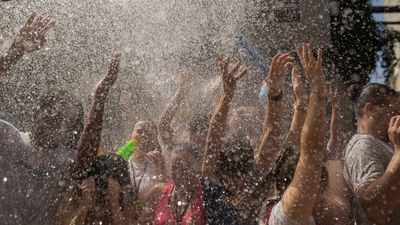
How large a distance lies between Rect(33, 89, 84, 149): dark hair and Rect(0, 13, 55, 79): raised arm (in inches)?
9.6

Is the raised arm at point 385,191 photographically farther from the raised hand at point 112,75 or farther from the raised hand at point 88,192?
the raised hand at point 112,75

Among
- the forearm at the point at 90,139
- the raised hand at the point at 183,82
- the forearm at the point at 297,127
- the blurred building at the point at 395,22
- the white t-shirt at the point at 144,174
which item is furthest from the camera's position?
the blurred building at the point at 395,22

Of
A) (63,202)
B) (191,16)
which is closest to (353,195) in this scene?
(63,202)

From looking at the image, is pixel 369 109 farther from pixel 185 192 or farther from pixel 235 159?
pixel 185 192

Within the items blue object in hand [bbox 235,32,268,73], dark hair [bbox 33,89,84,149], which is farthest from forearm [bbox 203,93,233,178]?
blue object in hand [bbox 235,32,268,73]

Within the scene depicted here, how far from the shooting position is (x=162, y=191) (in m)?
3.20

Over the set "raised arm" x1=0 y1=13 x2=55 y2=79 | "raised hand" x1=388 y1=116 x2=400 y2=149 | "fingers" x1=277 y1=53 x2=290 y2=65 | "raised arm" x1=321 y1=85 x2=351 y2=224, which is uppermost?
"raised arm" x1=0 y1=13 x2=55 y2=79

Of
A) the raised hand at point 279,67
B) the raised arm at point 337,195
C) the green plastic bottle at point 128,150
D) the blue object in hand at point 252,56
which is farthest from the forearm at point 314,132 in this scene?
the blue object in hand at point 252,56

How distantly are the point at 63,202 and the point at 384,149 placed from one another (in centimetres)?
156

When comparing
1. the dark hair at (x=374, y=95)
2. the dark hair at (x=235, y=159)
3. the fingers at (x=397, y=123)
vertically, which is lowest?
the dark hair at (x=235, y=159)

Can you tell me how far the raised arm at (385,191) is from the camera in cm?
257

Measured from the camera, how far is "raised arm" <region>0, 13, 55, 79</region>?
9.79 feet

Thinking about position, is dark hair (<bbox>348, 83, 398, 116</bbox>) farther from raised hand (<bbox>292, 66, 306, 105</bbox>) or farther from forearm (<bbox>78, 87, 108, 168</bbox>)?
forearm (<bbox>78, 87, 108, 168</bbox>)

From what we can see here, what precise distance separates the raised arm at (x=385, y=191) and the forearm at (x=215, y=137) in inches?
28.1
